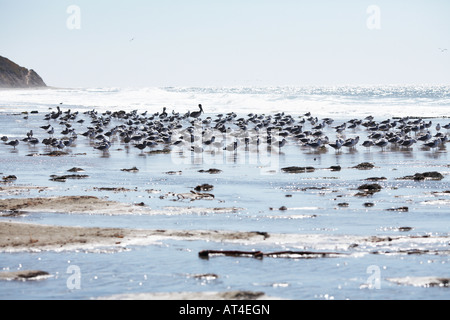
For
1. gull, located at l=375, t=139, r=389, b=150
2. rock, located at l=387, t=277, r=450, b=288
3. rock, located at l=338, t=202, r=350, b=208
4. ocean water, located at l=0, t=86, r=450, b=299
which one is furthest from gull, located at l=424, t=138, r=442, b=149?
rock, located at l=387, t=277, r=450, b=288

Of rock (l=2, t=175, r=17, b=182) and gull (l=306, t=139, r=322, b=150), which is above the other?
rock (l=2, t=175, r=17, b=182)

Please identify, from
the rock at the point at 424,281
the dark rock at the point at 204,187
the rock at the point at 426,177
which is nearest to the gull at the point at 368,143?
the rock at the point at 426,177

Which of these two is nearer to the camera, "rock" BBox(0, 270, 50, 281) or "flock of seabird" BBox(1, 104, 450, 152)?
"rock" BBox(0, 270, 50, 281)

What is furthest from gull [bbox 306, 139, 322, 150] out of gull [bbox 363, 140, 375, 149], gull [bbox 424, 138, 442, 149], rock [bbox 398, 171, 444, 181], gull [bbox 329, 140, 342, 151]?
rock [bbox 398, 171, 444, 181]

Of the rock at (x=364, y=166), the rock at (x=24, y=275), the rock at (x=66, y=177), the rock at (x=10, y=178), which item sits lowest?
the rock at (x=364, y=166)

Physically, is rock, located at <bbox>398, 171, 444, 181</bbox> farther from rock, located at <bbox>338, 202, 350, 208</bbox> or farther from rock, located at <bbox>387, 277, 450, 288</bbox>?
rock, located at <bbox>387, 277, 450, 288</bbox>

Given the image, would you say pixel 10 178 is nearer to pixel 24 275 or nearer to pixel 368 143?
pixel 24 275

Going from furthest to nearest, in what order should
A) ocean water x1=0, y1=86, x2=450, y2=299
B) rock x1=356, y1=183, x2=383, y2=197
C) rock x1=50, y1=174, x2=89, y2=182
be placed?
rock x1=50, y1=174, x2=89, y2=182
rock x1=356, y1=183, x2=383, y2=197
ocean water x1=0, y1=86, x2=450, y2=299

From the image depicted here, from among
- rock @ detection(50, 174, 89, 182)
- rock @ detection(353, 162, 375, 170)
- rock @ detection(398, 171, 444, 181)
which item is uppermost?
rock @ detection(50, 174, 89, 182)

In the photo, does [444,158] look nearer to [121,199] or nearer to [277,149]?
[277,149]

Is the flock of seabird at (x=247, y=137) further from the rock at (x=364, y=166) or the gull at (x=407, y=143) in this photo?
the rock at (x=364, y=166)

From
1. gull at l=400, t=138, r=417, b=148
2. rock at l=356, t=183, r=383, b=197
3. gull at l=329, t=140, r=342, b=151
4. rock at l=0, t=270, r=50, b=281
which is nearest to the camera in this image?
rock at l=0, t=270, r=50, b=281
